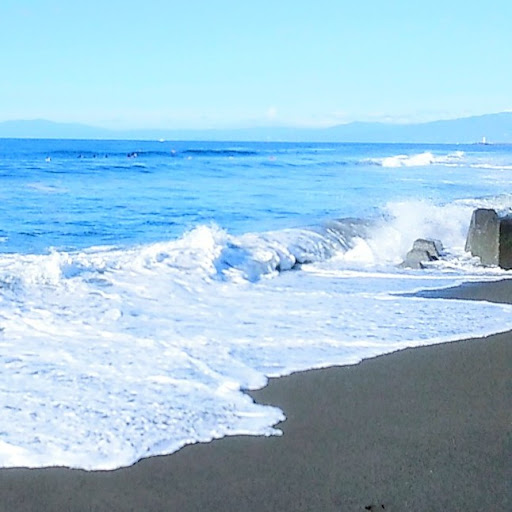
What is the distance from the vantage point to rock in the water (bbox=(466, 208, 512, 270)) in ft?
36.9

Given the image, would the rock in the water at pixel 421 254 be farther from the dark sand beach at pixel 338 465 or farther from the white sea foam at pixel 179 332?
the dark sand beach at pixel 338 465

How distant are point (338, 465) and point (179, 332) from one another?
321 centimetres

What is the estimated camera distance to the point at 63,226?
17016 mm

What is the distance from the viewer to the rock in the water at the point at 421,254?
11.7 m

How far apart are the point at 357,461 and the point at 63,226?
13998mm

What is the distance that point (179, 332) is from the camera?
271 inches

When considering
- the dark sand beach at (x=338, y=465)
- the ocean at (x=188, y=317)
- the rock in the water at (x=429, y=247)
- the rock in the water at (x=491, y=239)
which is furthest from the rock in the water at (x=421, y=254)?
the dark sand beach at (x=338, y=465)

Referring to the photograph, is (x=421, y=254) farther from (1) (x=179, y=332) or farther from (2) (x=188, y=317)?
(1) (x=179, y=332)

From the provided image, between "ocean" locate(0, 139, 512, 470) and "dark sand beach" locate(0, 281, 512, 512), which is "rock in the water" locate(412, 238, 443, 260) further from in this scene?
"dark sand beach" locate(0, 281, 512, 512)

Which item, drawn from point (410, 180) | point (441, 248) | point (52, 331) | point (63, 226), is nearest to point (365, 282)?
point (441, 248)

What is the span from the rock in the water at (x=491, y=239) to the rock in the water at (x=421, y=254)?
0.62m

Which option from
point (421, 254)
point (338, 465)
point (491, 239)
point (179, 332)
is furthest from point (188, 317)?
point (491, 239)

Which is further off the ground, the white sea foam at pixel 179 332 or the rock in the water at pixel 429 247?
the rock in the water at pixel 429 247

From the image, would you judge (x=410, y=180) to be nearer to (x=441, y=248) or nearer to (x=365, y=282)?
(x=441, y=248)
